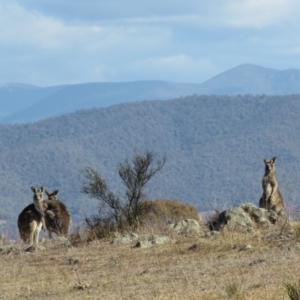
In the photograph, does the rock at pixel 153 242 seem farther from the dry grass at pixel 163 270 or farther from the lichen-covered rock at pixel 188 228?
the lichen-covered rock at pixel 188 228

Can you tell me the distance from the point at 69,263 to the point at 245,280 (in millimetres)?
3900

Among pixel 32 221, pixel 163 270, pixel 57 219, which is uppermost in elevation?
pixel 32 221

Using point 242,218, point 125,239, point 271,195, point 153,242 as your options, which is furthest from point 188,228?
point 271,195

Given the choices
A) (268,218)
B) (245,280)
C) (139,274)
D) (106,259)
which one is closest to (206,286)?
(245,280)

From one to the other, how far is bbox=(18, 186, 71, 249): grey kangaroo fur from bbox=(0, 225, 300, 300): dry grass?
236 centimetres

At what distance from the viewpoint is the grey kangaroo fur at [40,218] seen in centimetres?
1864

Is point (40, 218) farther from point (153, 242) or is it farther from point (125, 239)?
point (153, 242)

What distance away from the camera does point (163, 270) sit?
1232 cm

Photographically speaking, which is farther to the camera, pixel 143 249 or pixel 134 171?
pixel 134 171

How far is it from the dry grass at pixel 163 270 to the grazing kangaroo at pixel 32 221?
223cm

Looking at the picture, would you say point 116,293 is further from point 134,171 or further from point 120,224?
point 134,171

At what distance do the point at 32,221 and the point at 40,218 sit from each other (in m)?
0.31

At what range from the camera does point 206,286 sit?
34.9 ft

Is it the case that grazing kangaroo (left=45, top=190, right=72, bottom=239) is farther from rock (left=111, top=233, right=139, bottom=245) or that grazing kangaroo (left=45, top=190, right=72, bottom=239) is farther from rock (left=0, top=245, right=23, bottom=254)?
rock (left=111, top=233, right=139, bottom=245)
